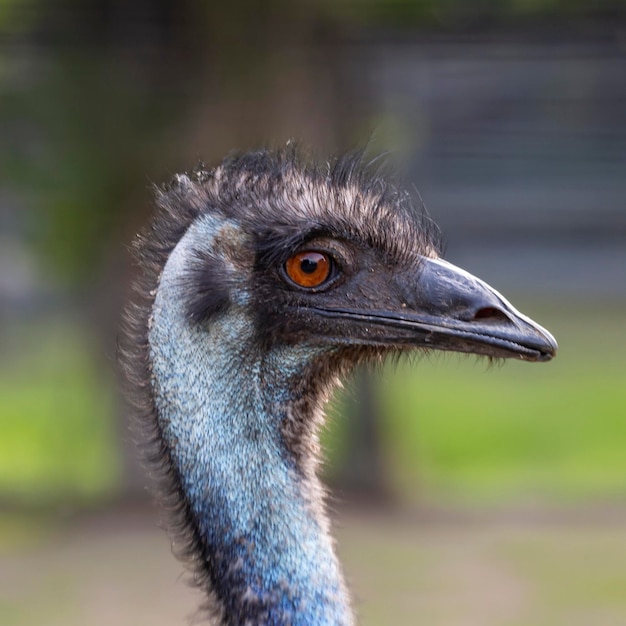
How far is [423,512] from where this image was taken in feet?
26.0

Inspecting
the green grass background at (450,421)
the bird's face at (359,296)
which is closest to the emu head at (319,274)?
the bird's face at (359,296)

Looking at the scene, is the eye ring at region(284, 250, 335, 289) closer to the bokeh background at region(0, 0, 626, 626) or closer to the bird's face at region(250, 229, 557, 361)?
the bird's face at region(250, 229, 557, 361)

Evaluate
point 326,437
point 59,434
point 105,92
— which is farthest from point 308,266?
point 59,434

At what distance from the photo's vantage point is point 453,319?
2.46 metres

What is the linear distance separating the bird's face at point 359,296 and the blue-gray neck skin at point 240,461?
5 centimetres

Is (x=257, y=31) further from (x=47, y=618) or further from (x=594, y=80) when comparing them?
(x=594, y=80)

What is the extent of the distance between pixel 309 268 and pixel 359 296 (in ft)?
0.37

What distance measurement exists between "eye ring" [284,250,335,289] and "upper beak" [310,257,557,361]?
68 millimetres

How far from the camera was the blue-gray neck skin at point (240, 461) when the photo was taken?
2.37 m

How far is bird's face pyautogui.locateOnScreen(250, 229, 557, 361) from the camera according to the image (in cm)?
248

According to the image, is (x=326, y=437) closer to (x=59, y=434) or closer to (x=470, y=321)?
(x=59, y=434)

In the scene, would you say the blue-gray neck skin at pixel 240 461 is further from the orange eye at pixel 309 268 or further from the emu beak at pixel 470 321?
the emu beak at pixel 470 321

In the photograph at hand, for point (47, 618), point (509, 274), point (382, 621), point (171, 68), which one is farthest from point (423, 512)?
point (509, 274)

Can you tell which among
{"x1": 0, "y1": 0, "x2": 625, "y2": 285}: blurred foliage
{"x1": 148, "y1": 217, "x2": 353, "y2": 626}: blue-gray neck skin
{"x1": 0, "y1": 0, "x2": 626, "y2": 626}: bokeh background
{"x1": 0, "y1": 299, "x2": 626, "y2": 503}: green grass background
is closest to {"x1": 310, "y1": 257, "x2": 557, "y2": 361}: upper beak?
A: {"x1": 148, "y1": 217, "x2": 353, "y2": 626}: blue-gray neck skin
